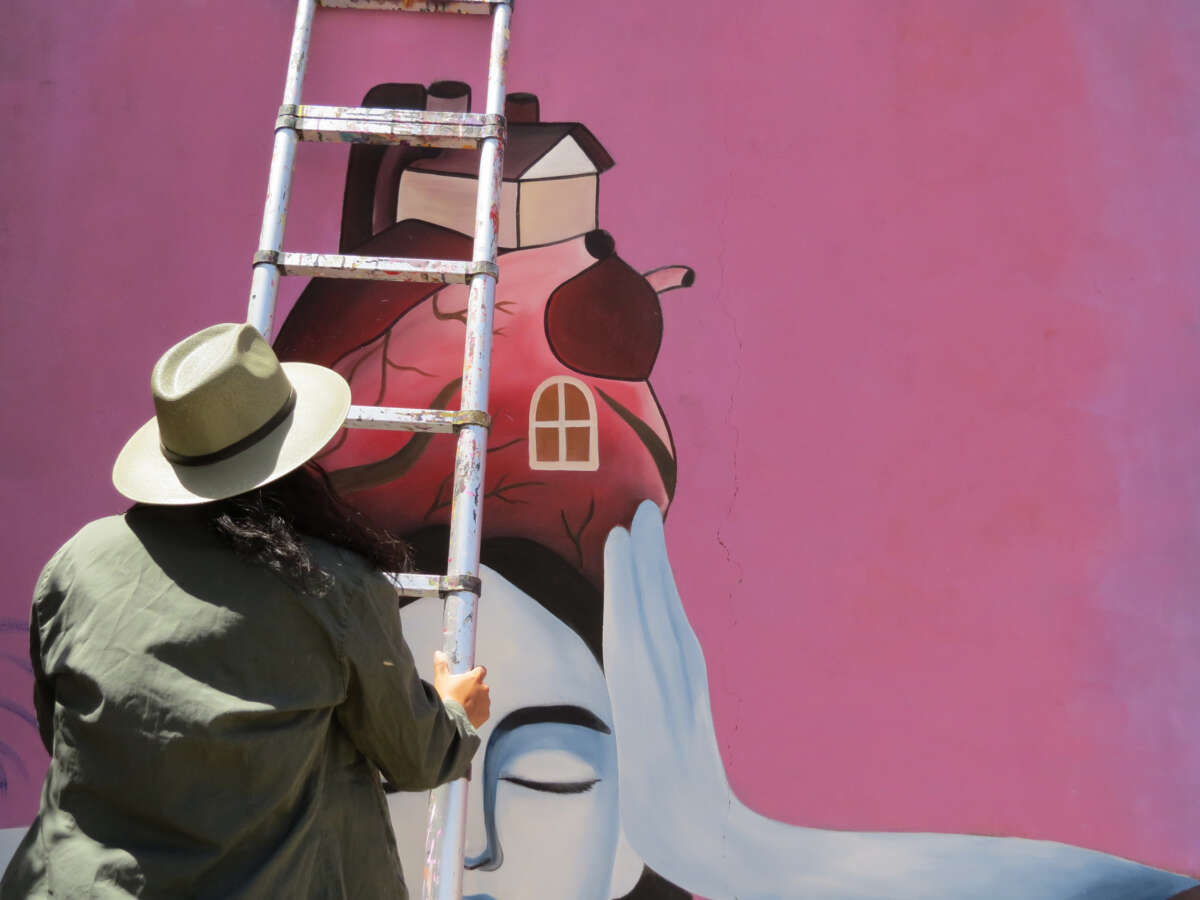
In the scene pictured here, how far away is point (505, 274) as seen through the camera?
8.62 feet

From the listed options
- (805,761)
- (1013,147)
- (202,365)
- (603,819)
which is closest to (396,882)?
(202,365)

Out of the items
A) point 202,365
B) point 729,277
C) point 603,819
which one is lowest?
point 603,819

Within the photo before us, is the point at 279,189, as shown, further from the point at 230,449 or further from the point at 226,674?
the point at 226,674

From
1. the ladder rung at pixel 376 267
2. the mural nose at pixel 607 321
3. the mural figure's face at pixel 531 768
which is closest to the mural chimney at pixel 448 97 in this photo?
the mural nose at pixel 607 321

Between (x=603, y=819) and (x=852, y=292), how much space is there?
128 cm

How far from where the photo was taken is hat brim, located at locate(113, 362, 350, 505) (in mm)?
1271

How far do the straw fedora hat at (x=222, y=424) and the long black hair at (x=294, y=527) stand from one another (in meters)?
0.03

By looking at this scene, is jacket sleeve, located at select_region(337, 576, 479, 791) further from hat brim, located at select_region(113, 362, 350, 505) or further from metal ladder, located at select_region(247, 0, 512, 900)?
metal ladder, located at select_region(247, 0, 512, 900)

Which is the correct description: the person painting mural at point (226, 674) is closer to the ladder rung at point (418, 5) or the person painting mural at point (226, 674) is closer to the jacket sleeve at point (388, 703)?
the jacket sleeve at point (388, 703)

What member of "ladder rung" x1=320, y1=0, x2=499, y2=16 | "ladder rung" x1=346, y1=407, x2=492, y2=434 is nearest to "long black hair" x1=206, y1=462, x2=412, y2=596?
"ladder rung" x1=346, y1=407, x2=492, y2=434

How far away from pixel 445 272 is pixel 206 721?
50.4 inches

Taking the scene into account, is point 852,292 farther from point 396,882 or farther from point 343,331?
point 396,882

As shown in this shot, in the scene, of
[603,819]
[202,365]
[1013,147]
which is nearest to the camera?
[202,365]

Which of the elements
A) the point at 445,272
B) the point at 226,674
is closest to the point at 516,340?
the point at 445,272
